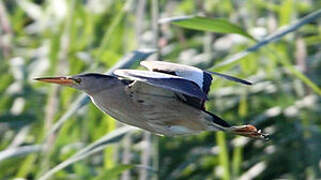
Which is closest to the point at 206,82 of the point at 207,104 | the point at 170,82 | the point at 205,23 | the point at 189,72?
the point at 189,72

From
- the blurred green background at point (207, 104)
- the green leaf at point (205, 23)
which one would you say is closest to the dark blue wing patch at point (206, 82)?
the green leaf at point (205, 23)

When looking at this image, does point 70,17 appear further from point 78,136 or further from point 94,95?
point 94,95

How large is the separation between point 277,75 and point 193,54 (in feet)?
0.99

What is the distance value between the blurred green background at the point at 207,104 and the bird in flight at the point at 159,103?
2.75ft

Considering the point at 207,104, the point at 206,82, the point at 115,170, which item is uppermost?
the point at 207,104

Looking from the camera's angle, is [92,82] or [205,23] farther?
[205,23]

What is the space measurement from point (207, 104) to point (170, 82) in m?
1.26

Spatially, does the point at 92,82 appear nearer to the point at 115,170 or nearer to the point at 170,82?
the point at 170,82

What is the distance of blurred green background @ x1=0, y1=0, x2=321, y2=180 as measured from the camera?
2.41 m

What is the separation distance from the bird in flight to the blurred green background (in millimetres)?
839

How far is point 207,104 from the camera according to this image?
2494 millimetres

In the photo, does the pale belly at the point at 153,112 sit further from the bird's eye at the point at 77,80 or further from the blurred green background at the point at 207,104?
the blurred green background at the point at 207,104

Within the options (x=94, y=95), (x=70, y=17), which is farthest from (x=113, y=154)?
(x=94, y=95)

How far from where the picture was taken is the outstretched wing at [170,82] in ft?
4.00
